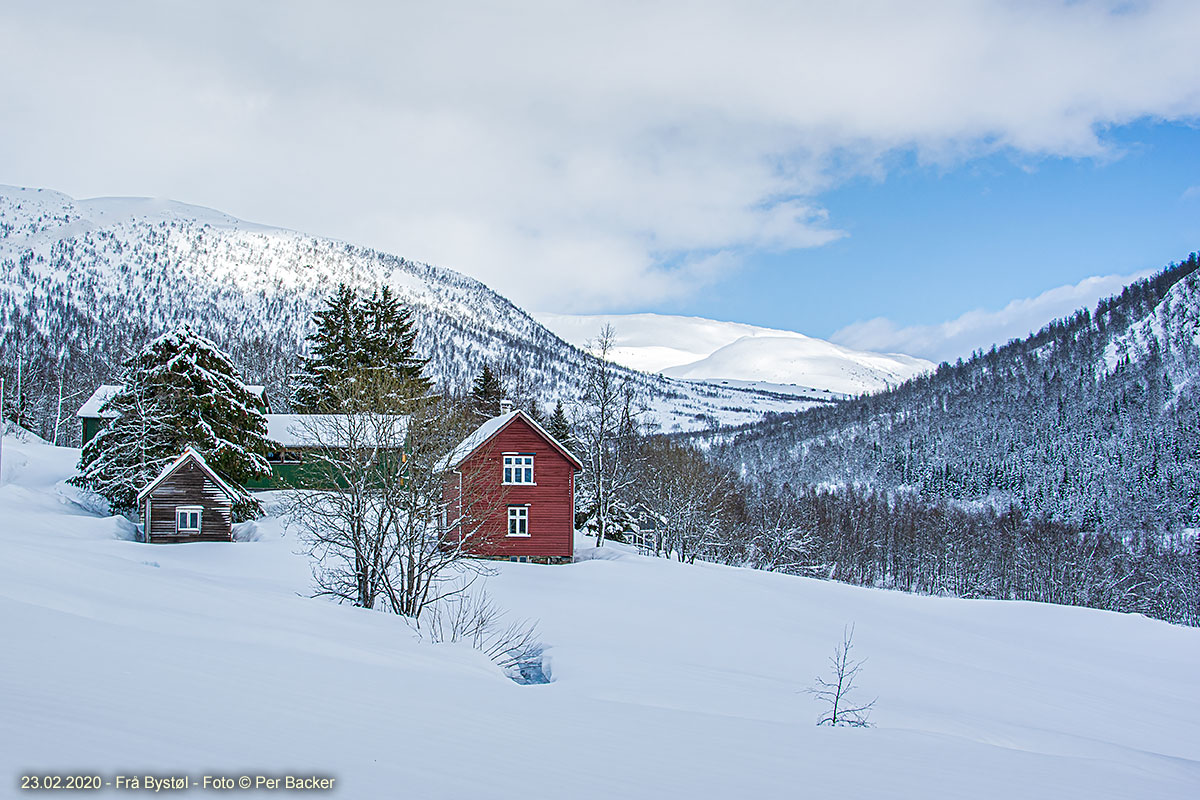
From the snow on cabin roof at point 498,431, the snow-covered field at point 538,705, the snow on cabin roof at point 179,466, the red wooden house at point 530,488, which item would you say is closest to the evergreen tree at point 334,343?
the snow on cabin roof at point 179,466

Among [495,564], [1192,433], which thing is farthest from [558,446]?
[1192,433]

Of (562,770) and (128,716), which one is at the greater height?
(128,716)

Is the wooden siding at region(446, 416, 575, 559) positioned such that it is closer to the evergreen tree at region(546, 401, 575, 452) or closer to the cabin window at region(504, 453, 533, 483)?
the cabin window at region(504, 453, 533, 483)

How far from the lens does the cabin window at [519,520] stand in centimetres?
3388

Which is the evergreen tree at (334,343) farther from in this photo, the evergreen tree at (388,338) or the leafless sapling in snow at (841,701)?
the leafless sapling in snow at (841,701)

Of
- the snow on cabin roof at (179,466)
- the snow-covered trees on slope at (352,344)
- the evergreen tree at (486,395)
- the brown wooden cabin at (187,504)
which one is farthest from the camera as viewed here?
the evergreen tree at (486,395)

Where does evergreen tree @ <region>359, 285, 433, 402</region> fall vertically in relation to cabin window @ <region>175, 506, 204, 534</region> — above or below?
above

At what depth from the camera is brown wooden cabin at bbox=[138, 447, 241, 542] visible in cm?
3177

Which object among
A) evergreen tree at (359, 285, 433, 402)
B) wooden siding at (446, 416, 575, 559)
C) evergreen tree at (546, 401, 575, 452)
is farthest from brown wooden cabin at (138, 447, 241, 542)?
evergreen tree at (546, 401, 575, 452)

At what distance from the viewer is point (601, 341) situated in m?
40.1

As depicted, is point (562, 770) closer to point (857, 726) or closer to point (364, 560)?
point (857, 726)

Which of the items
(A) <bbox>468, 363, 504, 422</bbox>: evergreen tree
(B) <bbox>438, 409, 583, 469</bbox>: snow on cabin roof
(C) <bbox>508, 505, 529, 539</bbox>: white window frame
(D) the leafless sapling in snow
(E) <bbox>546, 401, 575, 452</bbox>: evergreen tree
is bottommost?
(D) the leafless sapling in snow

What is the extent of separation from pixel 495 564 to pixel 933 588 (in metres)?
68.6

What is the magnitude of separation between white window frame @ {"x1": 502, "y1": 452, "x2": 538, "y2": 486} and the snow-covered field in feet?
35.8
